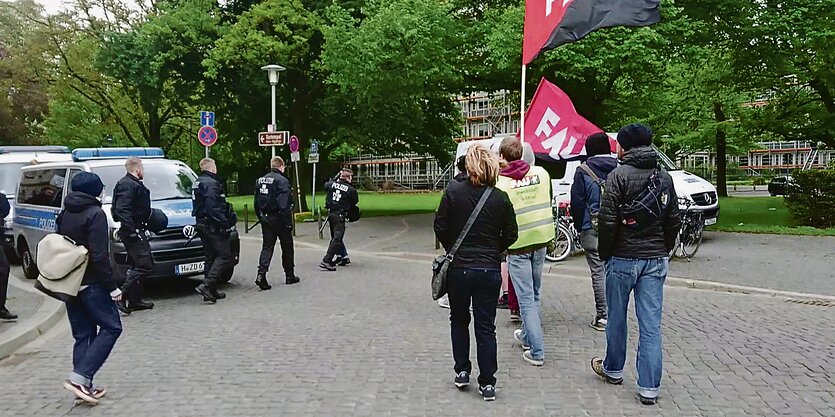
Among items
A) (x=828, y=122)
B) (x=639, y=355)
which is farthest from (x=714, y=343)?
(x=828, y=122)

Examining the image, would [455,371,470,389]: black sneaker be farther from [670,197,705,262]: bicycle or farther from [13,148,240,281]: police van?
Result: [670,197,705,262]: bicycle

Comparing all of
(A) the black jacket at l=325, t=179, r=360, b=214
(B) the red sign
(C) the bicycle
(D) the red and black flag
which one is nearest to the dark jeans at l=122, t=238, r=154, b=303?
(A) the black jacket at l=325, t=179, r=360, b=214

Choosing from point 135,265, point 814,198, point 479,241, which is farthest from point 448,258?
point 814,198

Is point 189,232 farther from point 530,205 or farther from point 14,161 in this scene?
point 14,161

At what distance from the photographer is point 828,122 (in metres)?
22.0

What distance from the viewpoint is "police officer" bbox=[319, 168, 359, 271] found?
1251 cm

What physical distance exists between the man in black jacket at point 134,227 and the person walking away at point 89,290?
11.1 ft

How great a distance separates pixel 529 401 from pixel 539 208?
173 centimetres

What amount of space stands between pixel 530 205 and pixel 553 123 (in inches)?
146

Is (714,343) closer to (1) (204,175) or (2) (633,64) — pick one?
(1) (204,175)

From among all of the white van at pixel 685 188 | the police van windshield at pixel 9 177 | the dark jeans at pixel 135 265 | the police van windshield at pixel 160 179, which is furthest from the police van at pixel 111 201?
the white van at pixel 685 188

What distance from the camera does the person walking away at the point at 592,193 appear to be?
704cm

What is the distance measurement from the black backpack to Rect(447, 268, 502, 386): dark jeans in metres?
1.00

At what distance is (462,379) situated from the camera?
17.3ft
